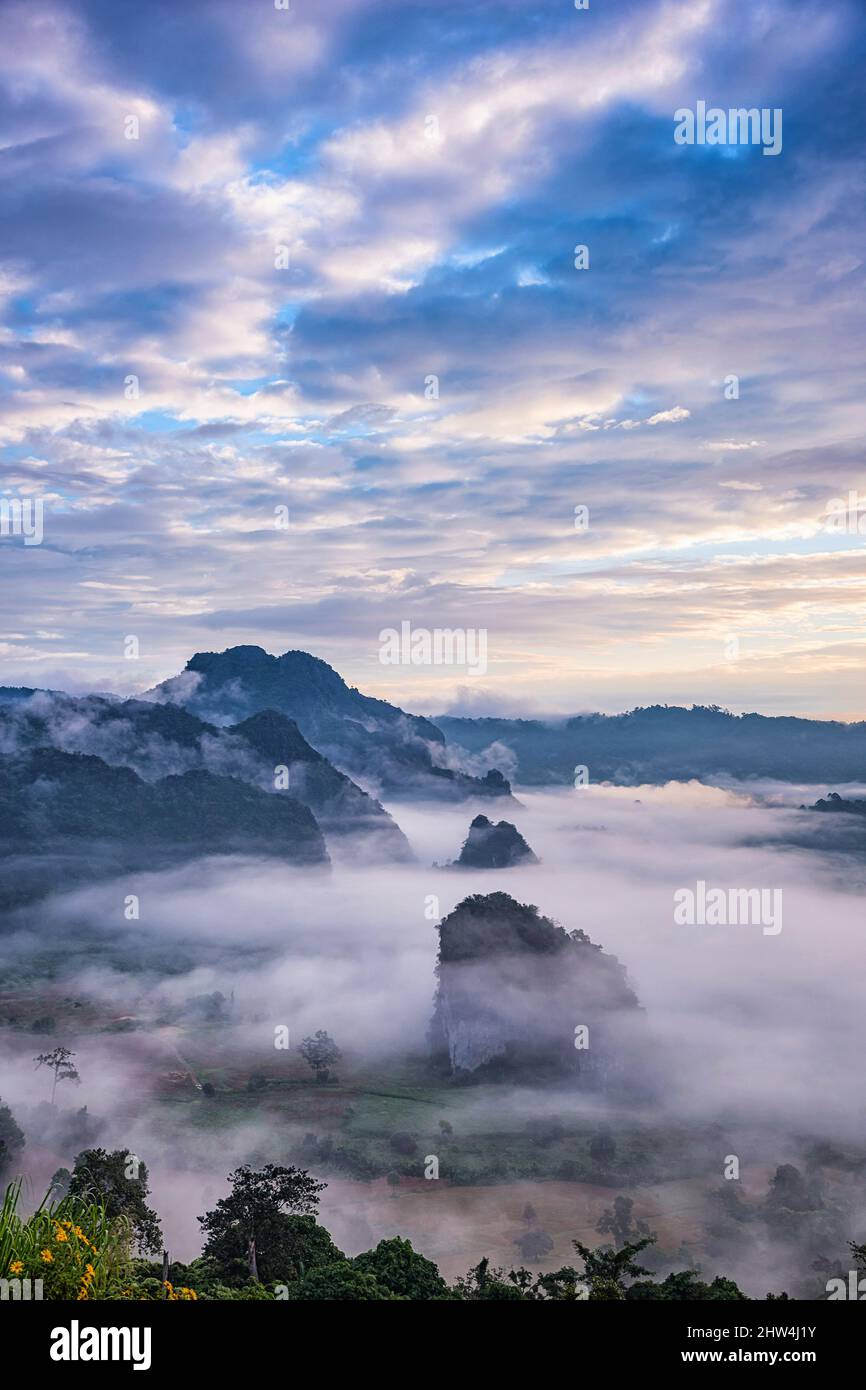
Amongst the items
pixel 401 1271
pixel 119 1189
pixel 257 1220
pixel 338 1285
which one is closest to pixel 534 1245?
pixel 401 1271

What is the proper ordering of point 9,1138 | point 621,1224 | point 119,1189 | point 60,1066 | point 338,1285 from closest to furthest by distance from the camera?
1. point 338,1285
2. point 119,1189
3. point 9,1138
4. point 621,1224
5. point 60,1066

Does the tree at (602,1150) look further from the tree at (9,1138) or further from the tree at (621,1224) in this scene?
the tree at (9,1138)

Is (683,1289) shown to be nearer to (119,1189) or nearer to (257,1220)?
(257,1220)

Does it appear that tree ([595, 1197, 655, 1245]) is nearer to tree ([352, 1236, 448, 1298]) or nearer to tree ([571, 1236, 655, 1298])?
tree ([571, 1236, 655, 1298])
